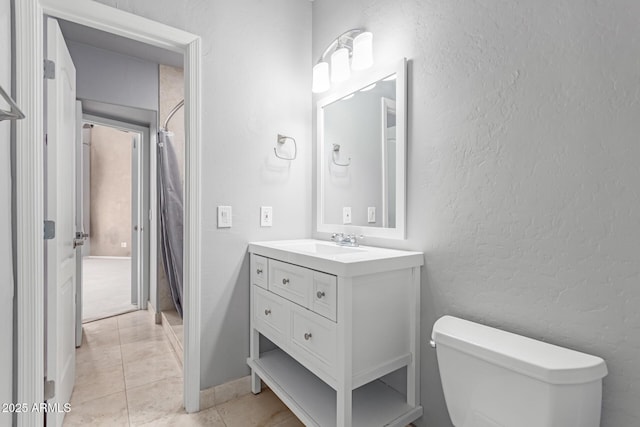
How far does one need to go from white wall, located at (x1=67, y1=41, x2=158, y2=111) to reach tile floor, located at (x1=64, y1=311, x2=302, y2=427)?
2.09 m

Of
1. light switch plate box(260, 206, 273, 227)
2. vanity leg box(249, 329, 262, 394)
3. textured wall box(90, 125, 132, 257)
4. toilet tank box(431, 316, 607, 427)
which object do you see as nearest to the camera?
toilet tank box(431, 316, 607, 427)

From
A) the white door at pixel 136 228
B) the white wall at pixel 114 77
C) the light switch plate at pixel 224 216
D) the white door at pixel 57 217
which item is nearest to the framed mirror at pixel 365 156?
the light switch plate at pixel 224 216

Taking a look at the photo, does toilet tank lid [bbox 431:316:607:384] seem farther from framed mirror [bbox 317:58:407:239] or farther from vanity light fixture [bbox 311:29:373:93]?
vanity light fixture [bbox 311:29:373:93]

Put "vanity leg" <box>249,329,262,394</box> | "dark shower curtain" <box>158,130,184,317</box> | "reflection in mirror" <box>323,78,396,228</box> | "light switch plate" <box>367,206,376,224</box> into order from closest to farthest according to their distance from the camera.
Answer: "reflection in mirror" <box>323,78,396,228</box>, "light switch plate" <box>367,206,376,224</box>, "vanity leg" <box>249,329,262,394</box>, "dark shower curtain" <box>158,130,184,317</box>

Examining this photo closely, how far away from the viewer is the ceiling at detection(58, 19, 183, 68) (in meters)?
2.39

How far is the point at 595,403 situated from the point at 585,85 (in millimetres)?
941

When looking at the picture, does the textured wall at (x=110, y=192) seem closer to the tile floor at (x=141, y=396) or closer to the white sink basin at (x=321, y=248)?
the tile floor at (x=141, y=396)

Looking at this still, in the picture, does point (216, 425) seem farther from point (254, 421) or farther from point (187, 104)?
point (187, 104)

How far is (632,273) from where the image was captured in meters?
0.90

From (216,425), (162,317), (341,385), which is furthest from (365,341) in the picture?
(162,317)

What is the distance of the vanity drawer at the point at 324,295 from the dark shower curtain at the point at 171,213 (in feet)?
6.51

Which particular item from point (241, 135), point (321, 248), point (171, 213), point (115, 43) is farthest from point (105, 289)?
point (321, 248)

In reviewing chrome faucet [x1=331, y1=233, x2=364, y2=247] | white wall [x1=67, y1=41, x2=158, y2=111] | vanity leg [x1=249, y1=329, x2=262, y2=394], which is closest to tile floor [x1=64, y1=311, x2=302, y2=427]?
vanity leg [x1=249, y1=329, x2=262, y2=394]

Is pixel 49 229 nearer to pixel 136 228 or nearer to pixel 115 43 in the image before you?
pixel 115 43
